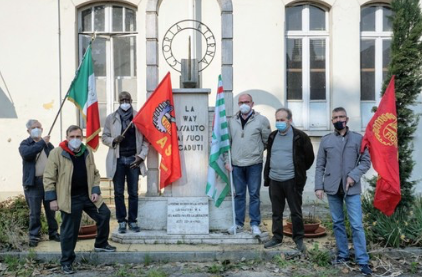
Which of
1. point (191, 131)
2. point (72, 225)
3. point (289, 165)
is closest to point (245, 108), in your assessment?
point (191, 131)

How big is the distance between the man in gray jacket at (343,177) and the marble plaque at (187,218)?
74.0 inches

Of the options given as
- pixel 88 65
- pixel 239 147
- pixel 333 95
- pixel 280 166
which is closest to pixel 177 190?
pixel 239 147

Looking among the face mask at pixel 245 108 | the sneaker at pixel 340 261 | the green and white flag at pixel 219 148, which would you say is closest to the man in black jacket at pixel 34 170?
the green and white flag at pixel 219 148

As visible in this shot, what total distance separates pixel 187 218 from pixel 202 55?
4.36 metres

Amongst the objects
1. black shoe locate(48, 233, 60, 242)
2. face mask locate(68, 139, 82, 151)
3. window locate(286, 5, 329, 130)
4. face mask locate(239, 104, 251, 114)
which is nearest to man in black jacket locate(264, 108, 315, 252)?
face mask locate(239, 104, 251, 114)

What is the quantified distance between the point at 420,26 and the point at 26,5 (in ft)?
25.8

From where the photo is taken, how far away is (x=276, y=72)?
35.8ft

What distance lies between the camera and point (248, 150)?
7.50 metres

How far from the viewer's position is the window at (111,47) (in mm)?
11188

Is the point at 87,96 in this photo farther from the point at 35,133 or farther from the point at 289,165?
the point at 289,165

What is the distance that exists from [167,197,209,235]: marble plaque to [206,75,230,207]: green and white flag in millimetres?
289

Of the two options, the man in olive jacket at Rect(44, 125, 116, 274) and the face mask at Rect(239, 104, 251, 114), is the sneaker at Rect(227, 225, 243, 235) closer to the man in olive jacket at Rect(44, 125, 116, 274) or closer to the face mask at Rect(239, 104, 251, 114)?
the face mask at Rect(239, 104, 251, 114)

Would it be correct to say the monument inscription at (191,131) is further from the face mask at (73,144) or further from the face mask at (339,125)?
the face mask at (339,125)

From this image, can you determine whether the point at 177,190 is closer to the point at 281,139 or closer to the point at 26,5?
the point at 281,139
